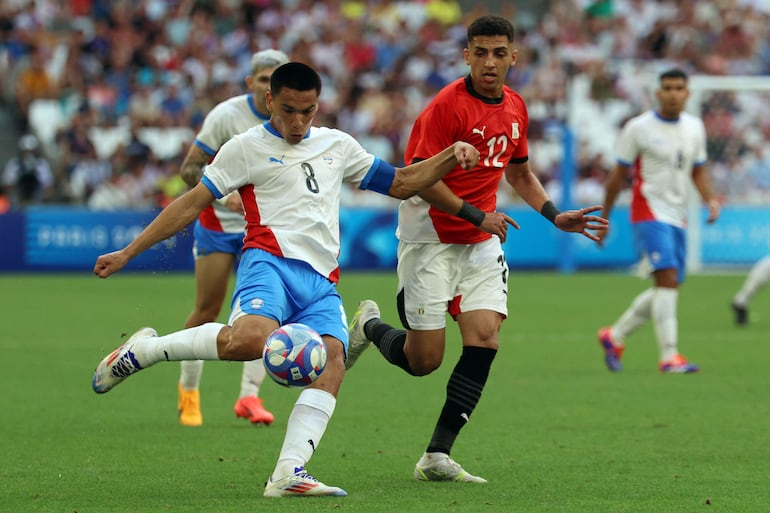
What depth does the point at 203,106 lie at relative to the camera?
26969 millimetres

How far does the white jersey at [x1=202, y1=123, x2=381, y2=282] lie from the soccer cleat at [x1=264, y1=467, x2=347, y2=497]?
1073 mm

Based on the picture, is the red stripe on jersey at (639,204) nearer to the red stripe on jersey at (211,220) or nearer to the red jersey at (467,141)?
the red stripe on jersey at (211,220)

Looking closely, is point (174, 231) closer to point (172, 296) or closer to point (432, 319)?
point (432, 319)

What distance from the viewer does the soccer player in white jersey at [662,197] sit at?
12.7m

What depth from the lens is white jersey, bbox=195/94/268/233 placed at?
31.3 ft

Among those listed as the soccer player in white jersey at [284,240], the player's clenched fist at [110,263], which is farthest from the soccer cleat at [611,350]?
the player's clenched fist at [110,263]

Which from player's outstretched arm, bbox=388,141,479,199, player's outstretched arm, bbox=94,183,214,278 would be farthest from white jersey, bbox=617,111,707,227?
player's outstretched arm, bbox=94,183,214,278

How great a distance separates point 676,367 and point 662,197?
1540mm

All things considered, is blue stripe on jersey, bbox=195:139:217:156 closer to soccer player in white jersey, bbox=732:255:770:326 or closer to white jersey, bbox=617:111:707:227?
white jersey, bbox=617:111:707:227

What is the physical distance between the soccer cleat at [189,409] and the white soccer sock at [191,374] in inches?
1.8

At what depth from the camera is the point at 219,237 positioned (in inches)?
385

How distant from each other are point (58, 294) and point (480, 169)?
13.9m

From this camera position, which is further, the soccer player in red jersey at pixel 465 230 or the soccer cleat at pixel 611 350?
the soccer cleat at pixel 611 350

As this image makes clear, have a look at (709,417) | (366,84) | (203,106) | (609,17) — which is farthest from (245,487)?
(609,17)
